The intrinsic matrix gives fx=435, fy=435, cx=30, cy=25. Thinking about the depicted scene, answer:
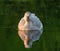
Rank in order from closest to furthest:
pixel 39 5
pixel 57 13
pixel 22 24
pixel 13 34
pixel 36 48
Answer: pixel 36 48, pixel 13 34, pixel 22 24, pixel 57 13, pixel 39 5

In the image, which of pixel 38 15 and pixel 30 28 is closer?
pixel 30 28

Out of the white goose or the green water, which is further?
the white goose

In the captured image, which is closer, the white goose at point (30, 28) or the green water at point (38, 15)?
the green water at point (38, 15)

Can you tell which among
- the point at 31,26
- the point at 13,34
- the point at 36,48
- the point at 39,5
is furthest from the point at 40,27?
the point at 39,5

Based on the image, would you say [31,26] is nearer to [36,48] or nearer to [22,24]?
[22,24]
